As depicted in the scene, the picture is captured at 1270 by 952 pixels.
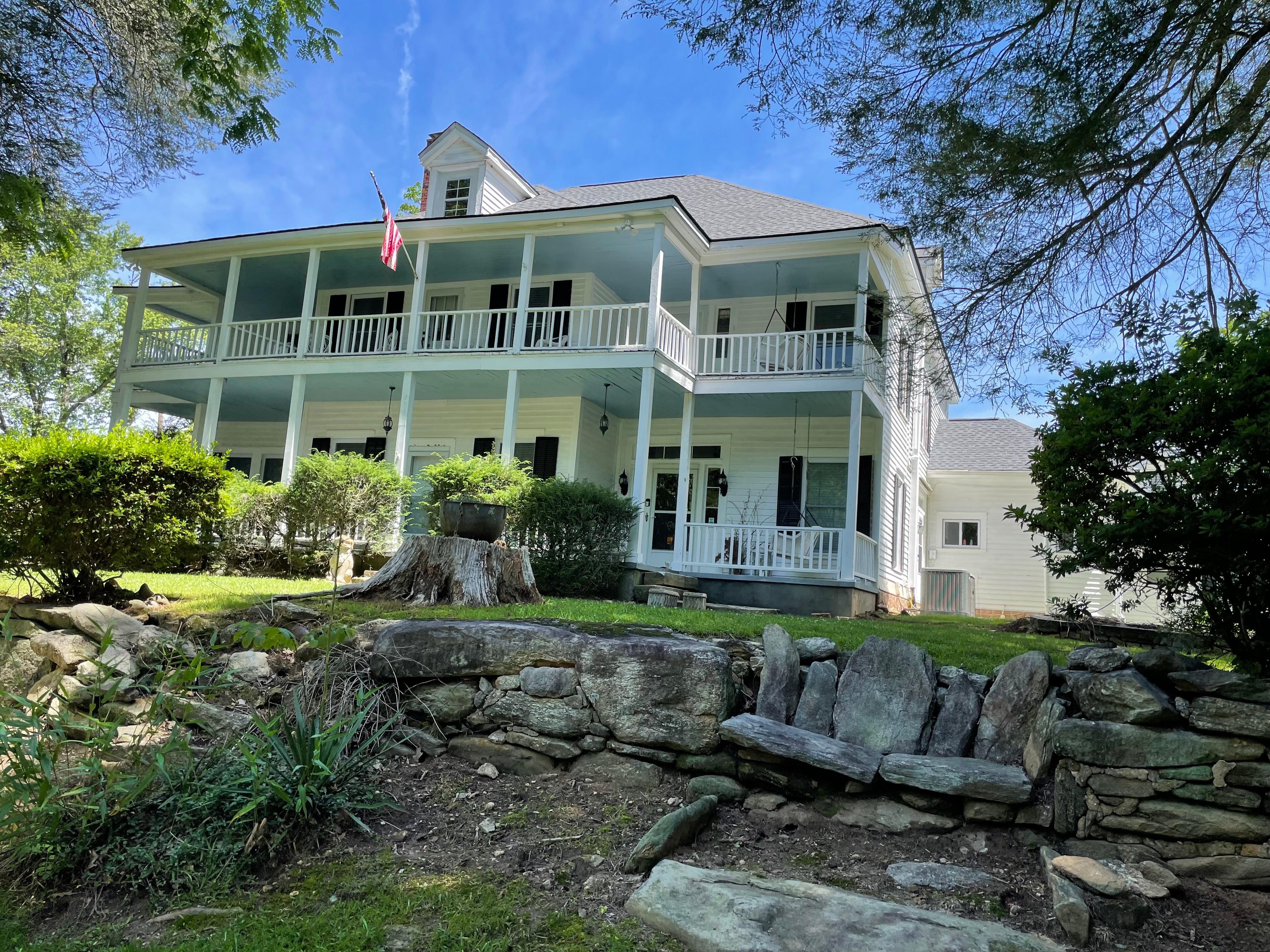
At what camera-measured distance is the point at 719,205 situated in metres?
16.2

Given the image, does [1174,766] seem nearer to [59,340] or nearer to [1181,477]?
[1181,477]

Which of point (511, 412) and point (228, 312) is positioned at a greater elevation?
point (228, 312)

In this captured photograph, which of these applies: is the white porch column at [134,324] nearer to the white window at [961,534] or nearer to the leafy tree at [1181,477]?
Answer: the leafy tree at [1181,477]

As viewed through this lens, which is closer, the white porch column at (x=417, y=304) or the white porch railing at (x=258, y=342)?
the white porch column at (x=417, y=304)

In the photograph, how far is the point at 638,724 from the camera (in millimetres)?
4621

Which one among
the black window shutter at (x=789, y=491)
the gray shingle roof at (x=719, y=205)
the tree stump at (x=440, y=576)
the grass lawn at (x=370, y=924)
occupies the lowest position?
the grass lawn at (x=370, y=924)

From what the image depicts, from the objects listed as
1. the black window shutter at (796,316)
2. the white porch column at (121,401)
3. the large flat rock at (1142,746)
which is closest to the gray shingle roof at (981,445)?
the black window shutter at (796,316)

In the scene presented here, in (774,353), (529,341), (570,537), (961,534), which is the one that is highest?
(529,341)

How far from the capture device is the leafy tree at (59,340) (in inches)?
1069

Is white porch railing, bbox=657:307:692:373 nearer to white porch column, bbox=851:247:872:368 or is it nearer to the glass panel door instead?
the glass panel door

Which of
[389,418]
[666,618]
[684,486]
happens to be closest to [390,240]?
[389,418]

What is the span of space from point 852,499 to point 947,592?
6.88 meters

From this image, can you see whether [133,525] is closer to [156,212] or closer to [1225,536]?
[156,212]

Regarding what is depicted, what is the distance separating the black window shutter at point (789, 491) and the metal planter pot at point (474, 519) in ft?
24.5
